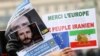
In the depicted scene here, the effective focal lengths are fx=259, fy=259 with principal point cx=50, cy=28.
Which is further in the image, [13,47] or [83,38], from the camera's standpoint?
[13,47]

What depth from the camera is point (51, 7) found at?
197 cm

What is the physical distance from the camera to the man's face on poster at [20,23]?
1.97 meters

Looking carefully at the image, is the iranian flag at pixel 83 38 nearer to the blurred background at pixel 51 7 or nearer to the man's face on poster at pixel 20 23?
the blurred background at pixel 51 7

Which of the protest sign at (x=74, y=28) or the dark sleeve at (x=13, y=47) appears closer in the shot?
the protest sign at (x=74, y=28)

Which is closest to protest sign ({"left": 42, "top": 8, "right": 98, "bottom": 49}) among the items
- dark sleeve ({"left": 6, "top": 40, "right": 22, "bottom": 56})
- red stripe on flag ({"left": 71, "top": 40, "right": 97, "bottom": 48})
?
red stripe on flag ({"left": 71, "top": 40, "right": 97, "bottom": 48})

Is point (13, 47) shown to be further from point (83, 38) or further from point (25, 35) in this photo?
point (83, 38)

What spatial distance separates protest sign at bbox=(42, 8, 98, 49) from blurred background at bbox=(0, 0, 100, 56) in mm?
33

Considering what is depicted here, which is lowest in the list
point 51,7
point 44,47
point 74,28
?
point 44,47

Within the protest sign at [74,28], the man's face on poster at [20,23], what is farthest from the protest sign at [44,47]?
the man's face on poster at [20,23]

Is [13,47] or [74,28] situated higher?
[74,28]

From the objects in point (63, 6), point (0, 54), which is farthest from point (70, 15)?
point (0, 54)

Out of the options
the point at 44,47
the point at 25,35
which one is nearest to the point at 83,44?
the point at 44,47

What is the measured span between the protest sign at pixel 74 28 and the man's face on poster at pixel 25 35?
0.15 meters

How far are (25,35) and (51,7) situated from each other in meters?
0.29
